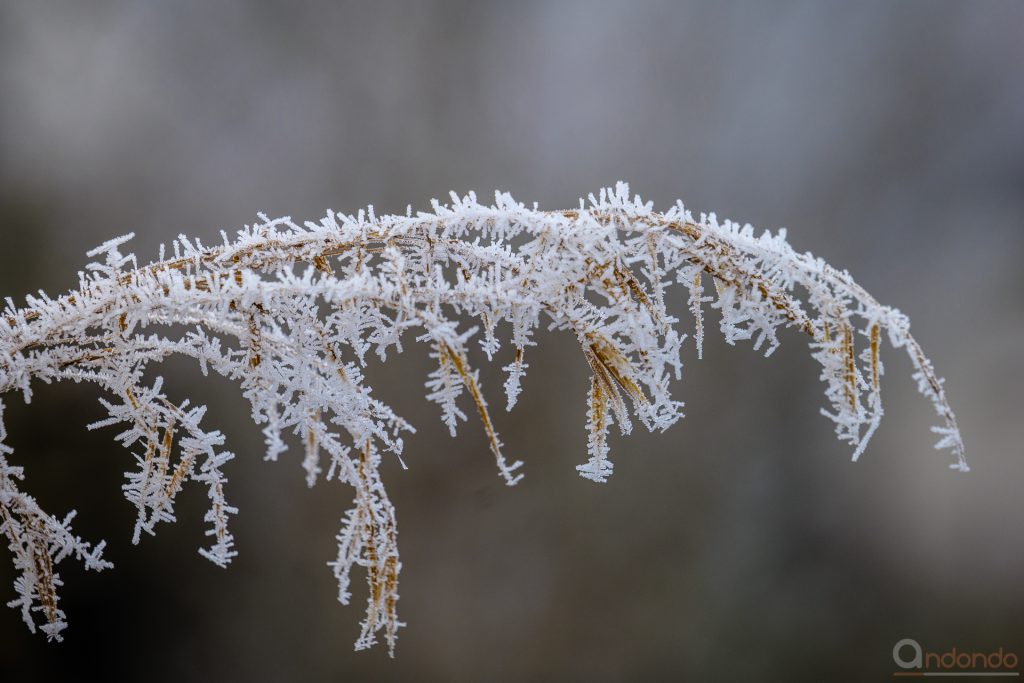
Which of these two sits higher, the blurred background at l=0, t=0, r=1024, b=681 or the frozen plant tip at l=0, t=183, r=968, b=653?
the blurred background at l=0, t=0, r=1024, b=681

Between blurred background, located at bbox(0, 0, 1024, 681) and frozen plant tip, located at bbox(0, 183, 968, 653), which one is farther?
blurred background, located at bbox(0, 0, 1024, 681)

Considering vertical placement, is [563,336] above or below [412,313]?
above

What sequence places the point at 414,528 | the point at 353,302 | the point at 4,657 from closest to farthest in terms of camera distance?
the point at 353,302, the point at 4,657, the point at 414,528

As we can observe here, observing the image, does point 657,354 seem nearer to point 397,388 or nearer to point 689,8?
point 397,388

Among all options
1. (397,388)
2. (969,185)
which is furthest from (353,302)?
(969,185)

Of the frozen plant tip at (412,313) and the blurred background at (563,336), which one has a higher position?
the blurred background at (563,336)

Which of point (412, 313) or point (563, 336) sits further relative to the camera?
point (563, 336)

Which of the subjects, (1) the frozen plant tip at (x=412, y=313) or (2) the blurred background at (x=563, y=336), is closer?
(1) the frozen plant tip at (x=412, y=313)

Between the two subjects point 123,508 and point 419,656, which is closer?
point 123,508
